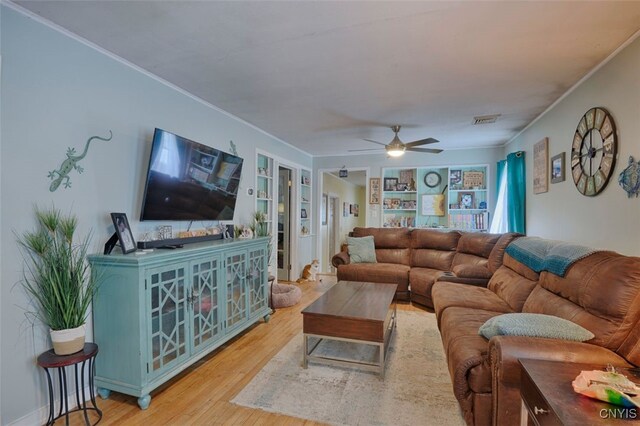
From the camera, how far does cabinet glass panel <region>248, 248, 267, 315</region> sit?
3.22 meters

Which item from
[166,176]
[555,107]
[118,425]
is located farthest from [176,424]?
[555,107]

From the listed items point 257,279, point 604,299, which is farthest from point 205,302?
point 604,299

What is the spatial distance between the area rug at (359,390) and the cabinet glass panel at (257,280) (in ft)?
2.27

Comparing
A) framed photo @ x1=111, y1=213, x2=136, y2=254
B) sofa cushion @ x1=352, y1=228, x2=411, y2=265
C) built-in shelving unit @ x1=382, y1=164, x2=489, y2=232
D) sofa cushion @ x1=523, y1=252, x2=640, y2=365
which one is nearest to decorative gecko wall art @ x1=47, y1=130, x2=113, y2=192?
framed photo @ x1=111, y1=213, x2=136, y2=254

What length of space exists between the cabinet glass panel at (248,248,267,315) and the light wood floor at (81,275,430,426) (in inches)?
15.1

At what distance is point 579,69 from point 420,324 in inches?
112

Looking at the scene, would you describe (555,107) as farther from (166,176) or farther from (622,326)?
(166,176)

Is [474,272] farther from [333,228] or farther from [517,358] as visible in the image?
[333,228]

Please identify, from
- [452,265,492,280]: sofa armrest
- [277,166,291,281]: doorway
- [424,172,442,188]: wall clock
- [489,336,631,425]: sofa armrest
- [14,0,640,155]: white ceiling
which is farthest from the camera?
[424,172,442,188]: wall clock

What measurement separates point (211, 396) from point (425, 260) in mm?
3527

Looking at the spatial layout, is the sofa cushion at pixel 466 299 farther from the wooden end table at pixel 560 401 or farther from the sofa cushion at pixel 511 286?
the wooden end table at pixel 560 401

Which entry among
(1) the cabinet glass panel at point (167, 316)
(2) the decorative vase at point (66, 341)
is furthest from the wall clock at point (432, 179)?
(2) the decorative vase at point (66, 341)

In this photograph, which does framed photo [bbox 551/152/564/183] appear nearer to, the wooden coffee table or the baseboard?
the wooden coffee table

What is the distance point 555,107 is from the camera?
123 inches
